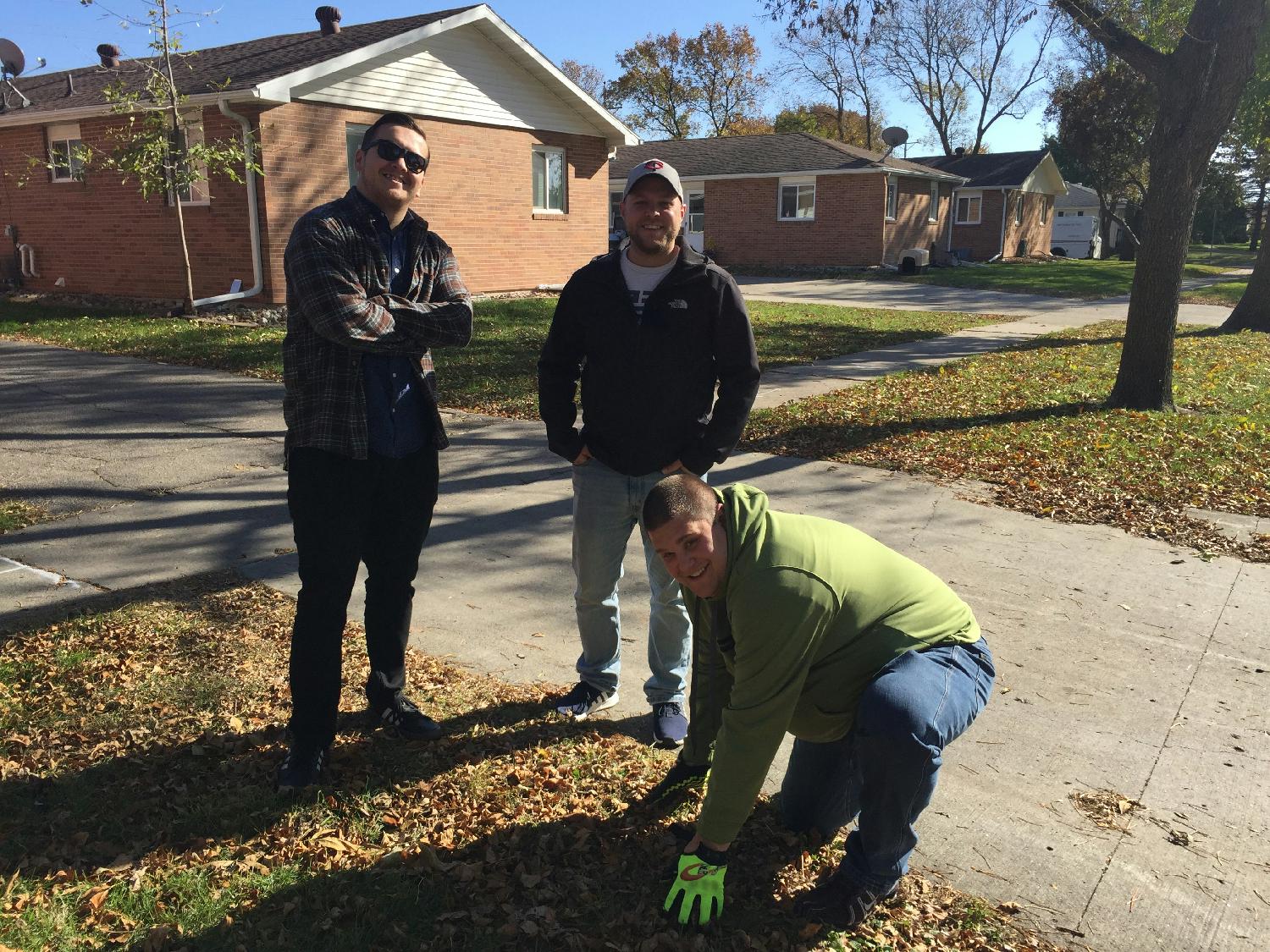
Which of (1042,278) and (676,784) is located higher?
(1042,278)

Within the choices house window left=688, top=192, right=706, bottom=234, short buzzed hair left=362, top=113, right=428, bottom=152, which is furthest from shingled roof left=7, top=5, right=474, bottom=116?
house window left=688, top=192, right=706, bottom=234

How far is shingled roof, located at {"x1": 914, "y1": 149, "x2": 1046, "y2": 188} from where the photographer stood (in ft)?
135

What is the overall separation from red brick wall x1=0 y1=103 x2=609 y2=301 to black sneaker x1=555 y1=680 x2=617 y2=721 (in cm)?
1353

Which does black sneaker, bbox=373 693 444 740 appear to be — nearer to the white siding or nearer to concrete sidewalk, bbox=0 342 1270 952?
concrete sidewalk, bbox=0 342 1270 952

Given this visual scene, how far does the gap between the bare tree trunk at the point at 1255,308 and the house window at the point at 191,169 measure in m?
19.3

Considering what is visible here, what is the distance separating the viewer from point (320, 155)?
1636cm

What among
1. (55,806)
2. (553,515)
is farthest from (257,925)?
(553,515)

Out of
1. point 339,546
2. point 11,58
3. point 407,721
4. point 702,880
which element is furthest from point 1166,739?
point 11,58

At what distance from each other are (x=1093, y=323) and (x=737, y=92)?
2035 inches

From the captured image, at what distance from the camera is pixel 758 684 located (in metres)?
2.50

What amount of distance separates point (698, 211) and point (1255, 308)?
66.4 feet

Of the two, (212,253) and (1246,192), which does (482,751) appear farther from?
(1246,192)

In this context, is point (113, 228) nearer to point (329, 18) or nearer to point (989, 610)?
point (329, 18)

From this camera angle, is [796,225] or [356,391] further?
[796,225]
